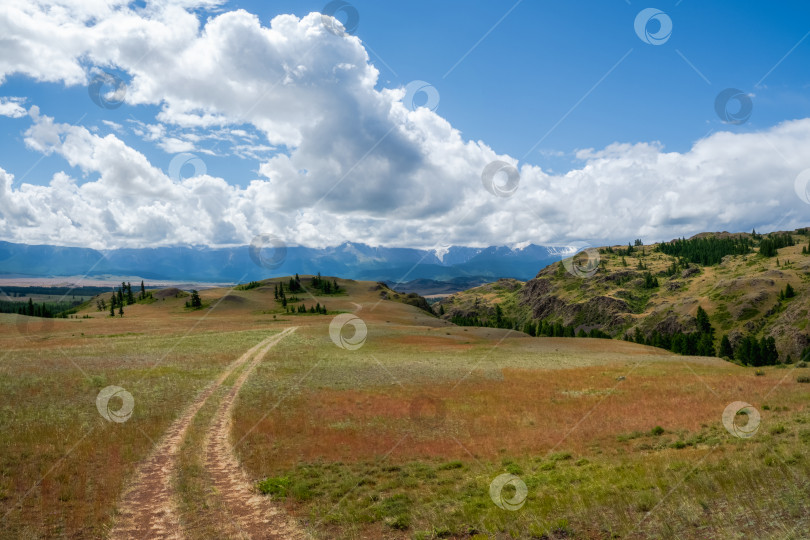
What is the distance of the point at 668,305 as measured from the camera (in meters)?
199

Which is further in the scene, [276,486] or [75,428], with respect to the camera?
[75,428]

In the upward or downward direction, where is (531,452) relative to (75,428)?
upward

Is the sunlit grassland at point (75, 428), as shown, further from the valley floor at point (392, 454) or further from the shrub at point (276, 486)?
the shrub at point (276, 486)

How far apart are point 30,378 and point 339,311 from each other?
377 ft

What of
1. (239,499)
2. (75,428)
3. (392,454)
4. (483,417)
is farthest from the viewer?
(483,417)

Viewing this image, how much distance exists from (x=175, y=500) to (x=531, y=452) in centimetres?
1523

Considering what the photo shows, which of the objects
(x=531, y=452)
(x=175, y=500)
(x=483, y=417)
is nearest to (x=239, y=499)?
(x=175, y=500)

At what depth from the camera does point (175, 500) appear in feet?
47.6

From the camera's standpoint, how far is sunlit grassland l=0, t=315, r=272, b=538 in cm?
1355

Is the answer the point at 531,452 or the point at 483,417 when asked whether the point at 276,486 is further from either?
the point at 483,417

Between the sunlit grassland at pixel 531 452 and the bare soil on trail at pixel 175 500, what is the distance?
2.65 feet

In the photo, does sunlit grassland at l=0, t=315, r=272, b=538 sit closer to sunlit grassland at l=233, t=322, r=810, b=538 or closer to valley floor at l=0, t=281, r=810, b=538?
valley floor at l=0, t=281, r=810, b=538

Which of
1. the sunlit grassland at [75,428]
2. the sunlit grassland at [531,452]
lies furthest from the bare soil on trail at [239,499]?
the sunlit grassland at [75,428]

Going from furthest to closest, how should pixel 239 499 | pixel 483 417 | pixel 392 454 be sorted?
pixel 483 417 < pixel 392 454 < pixel 239 499
